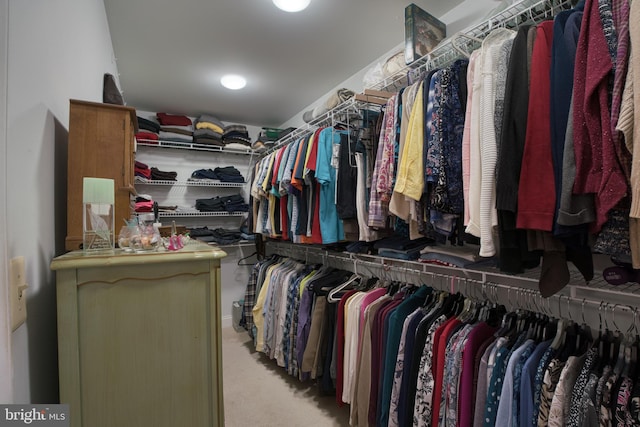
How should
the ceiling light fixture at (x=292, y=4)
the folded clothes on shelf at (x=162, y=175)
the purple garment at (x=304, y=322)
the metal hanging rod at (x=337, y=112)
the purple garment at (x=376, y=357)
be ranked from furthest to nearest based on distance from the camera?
the folded clothes on shelf at (x=162, y=175) < the purple garment at (x=304, y=322) < the metal hanging rod at (x=337, y=112) < the ceiling light fixture at (x=292, y=4) < the purple garment at (x=376, y=357)

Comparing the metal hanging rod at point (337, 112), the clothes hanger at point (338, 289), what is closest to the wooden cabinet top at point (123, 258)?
the clothes hanger at point (338, 289)

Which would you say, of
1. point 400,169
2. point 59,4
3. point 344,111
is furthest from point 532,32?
point 59,4

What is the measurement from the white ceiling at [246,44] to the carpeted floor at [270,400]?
2483mm

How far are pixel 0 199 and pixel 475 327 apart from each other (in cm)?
141

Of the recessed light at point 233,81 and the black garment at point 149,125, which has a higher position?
the recessed light at point 233,81

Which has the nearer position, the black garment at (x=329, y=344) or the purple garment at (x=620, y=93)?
the purple garment at (x=620, y=93)

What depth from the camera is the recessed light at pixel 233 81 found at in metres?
2.58

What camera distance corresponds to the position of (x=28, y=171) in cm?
74

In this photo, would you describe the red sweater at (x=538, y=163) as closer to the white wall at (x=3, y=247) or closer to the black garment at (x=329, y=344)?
the white wall at (x=3, y=247)

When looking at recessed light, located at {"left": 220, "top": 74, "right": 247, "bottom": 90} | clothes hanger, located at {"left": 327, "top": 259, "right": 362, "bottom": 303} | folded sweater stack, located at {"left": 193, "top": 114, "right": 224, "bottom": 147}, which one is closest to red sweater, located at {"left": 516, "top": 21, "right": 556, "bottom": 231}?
clothes hanger, located at {"left": 327, "top": 259, "right": 362, "bottom": 303}

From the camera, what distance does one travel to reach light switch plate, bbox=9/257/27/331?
596 millimetres

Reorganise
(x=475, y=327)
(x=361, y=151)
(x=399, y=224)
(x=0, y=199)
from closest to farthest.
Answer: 1. (x=0, y=199)
2. (x=475, y=327)
3. (x=399, y=224)
4. (x=361, y=151)

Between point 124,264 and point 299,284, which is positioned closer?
point 124,264

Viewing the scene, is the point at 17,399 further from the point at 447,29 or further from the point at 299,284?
the point at 447,29
